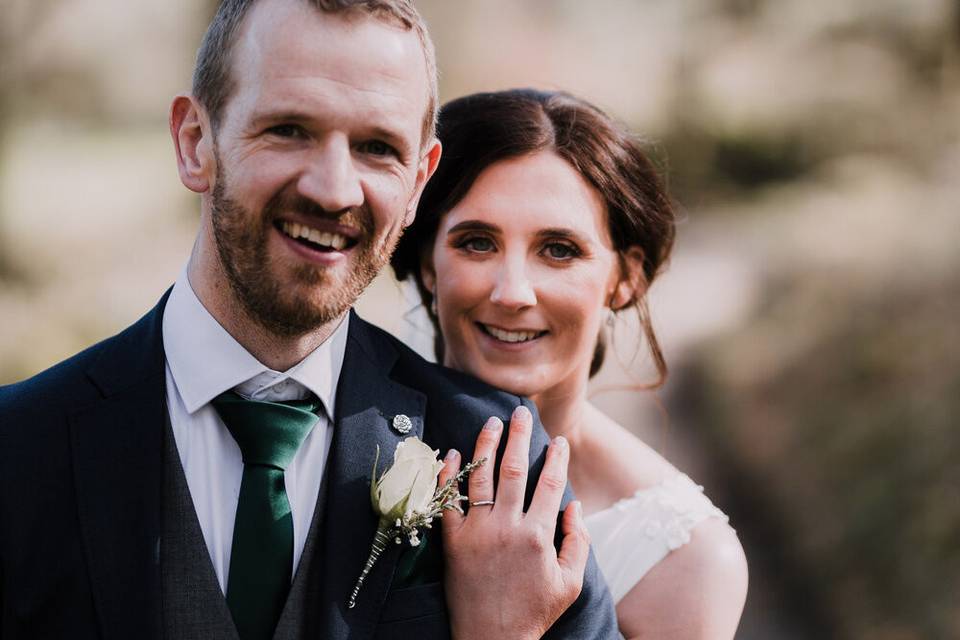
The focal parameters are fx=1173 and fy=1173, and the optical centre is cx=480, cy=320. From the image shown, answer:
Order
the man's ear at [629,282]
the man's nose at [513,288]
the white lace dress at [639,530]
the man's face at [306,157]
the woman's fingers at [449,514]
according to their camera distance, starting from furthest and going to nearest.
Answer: the man's ear at [629,282]
the white lace dress at [639,530]
the man's nose at [513,288]
the woman's fingers at [449,514]
the man's face at [306,157]

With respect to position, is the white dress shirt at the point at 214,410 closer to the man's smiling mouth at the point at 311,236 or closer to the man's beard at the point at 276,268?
the man's beard at the point at 276,268

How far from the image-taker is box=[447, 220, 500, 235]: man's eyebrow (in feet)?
9.91

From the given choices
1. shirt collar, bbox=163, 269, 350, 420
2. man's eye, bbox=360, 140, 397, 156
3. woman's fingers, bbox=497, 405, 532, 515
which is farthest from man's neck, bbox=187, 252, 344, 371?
woman's fingers, bbox=497, 405, 532, 515

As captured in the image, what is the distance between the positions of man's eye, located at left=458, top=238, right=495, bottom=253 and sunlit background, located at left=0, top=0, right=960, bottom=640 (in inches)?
195

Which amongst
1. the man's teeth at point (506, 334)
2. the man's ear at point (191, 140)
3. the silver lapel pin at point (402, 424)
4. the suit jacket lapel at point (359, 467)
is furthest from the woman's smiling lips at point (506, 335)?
the man's ear at point (191, 140)

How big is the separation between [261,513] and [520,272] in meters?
1.04

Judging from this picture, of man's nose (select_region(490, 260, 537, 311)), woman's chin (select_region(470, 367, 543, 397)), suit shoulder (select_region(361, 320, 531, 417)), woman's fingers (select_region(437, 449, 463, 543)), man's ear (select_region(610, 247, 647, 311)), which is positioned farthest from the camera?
man's ear (select_region(610, 247, 647, 311))

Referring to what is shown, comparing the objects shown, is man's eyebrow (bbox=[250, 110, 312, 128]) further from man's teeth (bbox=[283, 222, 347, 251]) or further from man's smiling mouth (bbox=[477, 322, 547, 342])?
man's smiling mouth (bbox=[477, 322, 547, 342])

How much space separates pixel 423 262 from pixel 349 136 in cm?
107

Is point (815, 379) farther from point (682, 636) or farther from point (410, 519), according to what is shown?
point (410, 519)

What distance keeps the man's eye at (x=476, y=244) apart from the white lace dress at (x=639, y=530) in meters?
0.84

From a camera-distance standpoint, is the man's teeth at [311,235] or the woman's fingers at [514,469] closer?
the man's teeth at [311,235]

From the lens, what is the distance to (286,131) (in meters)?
2.23

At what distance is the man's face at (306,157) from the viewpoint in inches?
87.0
